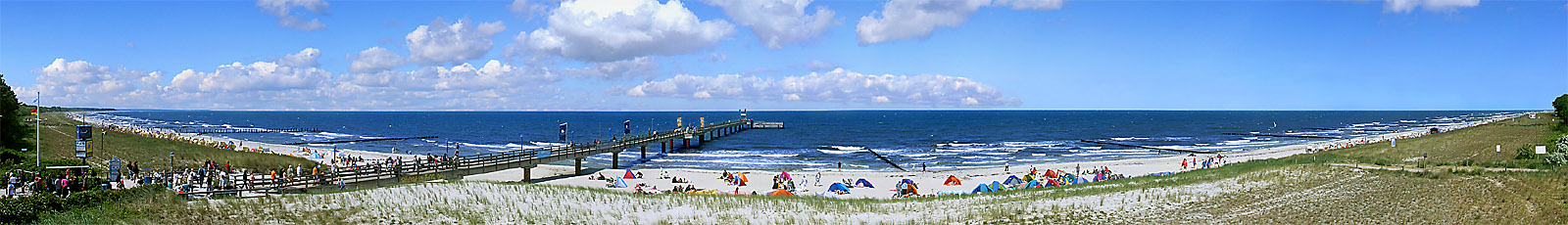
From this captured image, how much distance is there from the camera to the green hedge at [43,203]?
1719cm

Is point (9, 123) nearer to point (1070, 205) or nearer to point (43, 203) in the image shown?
point (43, 203)

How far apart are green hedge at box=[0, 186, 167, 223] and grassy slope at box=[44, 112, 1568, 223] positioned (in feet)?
1.48

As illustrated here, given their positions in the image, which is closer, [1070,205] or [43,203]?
[43,203]

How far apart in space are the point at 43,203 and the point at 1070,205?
22.9m

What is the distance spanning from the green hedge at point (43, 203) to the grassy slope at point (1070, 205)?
0.45 meters

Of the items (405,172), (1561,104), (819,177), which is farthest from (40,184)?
(1561,104)

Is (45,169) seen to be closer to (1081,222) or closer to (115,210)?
(115,210)

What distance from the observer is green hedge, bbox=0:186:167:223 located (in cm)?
1719

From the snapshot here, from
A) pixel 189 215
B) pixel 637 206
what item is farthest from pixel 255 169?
pixel 637 206

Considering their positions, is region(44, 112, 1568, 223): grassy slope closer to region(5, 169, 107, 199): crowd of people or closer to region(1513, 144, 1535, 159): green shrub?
region(5, 169, 107, 199): crowd of people

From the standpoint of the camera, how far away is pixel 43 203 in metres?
18.0

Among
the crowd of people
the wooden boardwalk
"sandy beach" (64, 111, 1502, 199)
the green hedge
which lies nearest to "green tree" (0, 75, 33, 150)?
the wooden boardwalk

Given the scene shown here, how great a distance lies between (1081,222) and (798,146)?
56.0m

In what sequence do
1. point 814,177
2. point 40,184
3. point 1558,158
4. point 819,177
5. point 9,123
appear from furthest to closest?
point 814,177 → point 819,177 → point 9,123 → point 1558,158 → point 40,184
